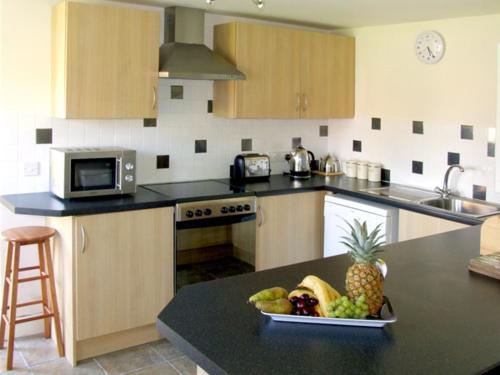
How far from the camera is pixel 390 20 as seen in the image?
4371mm

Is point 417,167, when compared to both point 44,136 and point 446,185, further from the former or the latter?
point 44,136

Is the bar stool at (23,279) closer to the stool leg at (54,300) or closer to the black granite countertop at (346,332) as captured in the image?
the stool leg at (54,300)

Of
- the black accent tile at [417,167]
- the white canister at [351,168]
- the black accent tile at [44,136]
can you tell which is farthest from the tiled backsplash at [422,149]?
the black accent tile at [44,136]

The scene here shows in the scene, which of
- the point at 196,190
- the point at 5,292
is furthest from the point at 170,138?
the point at 5,292

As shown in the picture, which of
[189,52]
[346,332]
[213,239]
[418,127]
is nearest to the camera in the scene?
[346,332]

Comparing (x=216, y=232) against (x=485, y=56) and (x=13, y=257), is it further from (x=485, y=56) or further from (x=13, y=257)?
(x=485, y=56)

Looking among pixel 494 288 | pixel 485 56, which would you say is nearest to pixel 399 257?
pixel 494 288

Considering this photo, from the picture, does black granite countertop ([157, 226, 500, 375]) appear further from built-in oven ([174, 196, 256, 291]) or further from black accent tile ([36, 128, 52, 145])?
black accent tile ([36, 128, 52, 145])

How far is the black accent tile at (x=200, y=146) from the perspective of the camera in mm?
4480

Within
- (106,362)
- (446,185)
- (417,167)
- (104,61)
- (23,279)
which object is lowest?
(106,362)

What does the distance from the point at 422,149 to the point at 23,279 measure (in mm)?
2916

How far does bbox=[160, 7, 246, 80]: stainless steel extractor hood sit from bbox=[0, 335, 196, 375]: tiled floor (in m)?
1.77

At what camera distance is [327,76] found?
15.6 feet

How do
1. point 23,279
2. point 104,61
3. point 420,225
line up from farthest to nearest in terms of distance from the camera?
point 420,225, point 104,61, point 23,279
